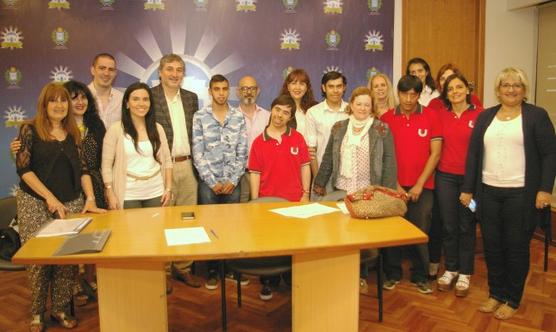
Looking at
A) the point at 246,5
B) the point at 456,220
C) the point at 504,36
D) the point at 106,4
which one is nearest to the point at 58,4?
the point at 106,4

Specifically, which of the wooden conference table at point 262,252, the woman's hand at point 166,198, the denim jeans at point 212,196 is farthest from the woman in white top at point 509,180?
the woman's hand at point 166,198

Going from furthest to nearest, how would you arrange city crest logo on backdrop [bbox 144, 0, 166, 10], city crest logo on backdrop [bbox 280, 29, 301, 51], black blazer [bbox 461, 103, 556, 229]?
city crest logo on backdrop [bbox 280, 29, 301, 51] → city crest logo on backdrop [bbox 144, 0, 166, 10] → black blazer [bbox 461, 103, 556, 229]

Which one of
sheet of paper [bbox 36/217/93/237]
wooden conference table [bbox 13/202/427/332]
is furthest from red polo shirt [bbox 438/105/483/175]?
sheet of paper [bbox 36/217/93/237]

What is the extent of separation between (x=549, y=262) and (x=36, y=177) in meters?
4.07

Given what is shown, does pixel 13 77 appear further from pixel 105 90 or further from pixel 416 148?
pixel 416 148

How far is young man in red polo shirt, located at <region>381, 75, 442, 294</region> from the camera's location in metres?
3.25

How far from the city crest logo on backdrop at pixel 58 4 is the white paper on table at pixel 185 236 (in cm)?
306

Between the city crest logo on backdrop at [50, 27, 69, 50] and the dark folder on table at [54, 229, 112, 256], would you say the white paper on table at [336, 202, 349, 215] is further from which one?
the city crest logo on backdrop at [50, 27, 69, 50]

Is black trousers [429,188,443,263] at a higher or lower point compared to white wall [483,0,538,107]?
lower

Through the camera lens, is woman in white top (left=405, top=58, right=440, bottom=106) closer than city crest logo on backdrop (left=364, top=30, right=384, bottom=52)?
Yes

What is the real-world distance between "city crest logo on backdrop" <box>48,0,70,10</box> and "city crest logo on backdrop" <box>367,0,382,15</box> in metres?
2.90

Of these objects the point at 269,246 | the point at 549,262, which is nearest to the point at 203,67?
the point at 269,246

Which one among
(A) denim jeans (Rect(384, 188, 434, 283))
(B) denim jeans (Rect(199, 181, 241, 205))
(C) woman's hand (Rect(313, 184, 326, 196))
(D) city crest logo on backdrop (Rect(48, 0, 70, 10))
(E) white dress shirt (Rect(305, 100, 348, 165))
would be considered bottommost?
(A) denim jeans (Rect(384, 188, 434, 283))

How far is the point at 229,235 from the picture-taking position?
7.34ft
